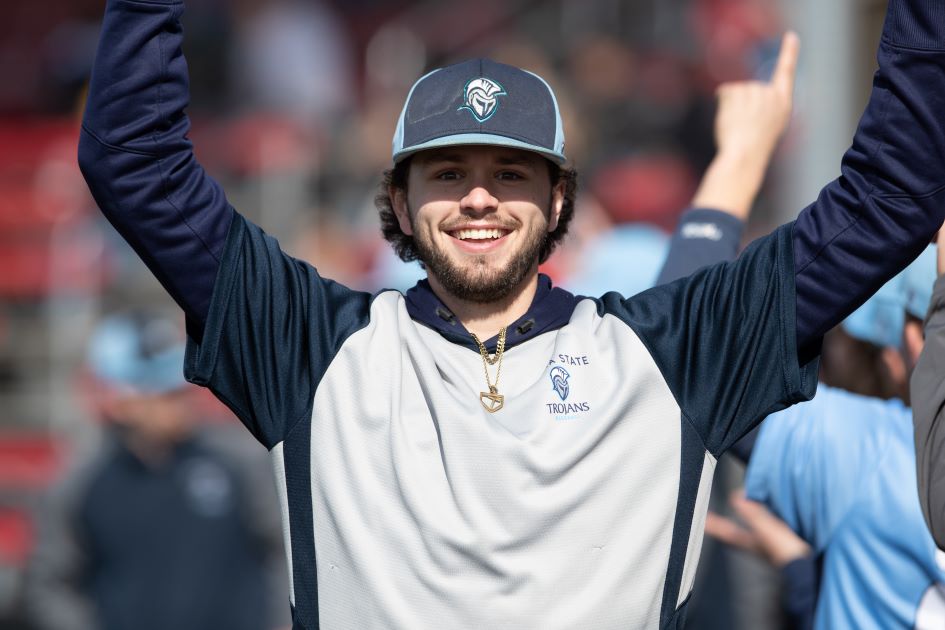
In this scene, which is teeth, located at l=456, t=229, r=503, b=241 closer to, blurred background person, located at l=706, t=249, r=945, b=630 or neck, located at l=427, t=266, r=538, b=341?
neck, located at l=427, t=266, r=538, b=341

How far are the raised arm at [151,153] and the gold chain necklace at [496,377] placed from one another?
1.76 feet

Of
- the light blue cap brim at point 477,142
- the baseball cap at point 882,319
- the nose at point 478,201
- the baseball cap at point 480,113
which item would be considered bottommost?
the baseball cap at point 882,319

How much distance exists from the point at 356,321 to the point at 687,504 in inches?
28.6

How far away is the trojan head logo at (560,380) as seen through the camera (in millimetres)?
2684

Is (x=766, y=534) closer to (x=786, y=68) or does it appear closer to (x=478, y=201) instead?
(x=786, y=68)

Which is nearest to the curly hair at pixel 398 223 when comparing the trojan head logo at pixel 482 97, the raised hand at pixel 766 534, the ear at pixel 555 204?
the ear at pixel 555 204

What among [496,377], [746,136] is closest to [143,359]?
[746,136]

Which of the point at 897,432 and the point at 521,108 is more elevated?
the point at 521,108

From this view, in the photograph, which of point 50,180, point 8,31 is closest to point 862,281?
point 50,180

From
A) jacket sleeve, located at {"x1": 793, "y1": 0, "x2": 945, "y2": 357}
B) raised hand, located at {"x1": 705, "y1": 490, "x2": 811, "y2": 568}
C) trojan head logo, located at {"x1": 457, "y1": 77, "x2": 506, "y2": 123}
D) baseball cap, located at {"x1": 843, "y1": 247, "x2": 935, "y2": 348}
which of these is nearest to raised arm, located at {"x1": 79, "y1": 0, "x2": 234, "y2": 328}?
trojan head logo, located at {"x1": 457, "y1": 77, "x2": 506, "y2": 123}

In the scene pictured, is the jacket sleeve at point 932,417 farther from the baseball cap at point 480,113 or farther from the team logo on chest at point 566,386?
the baseball cap at point 480,113

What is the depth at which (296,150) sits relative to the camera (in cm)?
977

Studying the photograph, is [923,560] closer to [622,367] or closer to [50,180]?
[622,367]

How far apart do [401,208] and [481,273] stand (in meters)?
0.34
